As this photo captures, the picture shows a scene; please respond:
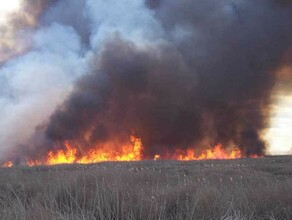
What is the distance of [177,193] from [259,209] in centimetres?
174

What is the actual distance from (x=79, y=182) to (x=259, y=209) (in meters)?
4.48

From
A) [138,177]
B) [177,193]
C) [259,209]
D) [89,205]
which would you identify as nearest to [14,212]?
[89,205]

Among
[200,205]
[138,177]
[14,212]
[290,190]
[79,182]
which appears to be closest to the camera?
[14,212]

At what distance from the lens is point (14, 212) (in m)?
6.57

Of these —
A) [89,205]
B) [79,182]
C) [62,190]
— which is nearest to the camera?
[89,205]

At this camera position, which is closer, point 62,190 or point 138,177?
point 62,190

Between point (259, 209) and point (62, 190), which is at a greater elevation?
point (62, 190)

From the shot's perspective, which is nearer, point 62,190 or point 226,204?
point 226,204

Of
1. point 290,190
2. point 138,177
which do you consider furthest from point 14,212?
point 138,177

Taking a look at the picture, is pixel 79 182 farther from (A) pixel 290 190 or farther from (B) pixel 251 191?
(A) pixel 290 190

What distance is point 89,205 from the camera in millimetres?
8266

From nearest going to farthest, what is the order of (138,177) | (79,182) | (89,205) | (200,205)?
(200,205)
(89,205)
(79,182)
(138,177)

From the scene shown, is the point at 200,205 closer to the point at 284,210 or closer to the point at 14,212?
the point at 284,210

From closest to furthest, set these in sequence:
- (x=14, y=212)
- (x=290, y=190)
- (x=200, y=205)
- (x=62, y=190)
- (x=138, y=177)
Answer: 1. (x=14, y=212)
2. (x=200, y=205)
3. (x=290, y=190)
4. (x=62, y=190)
5. (x=138, y=177)
